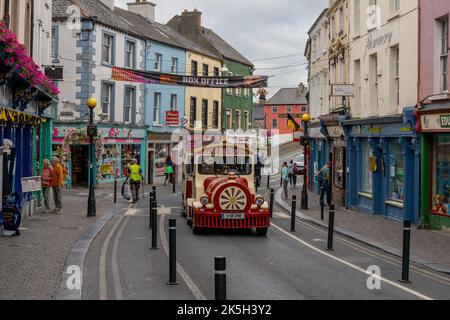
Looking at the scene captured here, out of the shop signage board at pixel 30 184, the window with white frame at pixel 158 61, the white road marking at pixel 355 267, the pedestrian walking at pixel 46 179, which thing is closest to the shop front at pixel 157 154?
the window with white frame at pixel 158 61

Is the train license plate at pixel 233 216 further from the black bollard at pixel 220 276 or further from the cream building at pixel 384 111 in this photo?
the black bollard at pixel 220 276

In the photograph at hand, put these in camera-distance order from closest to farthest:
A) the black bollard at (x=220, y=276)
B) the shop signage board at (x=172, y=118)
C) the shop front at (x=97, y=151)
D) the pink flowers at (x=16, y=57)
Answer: the black bollard at (x=220, y=276) < the pink flowers at (x=16, y=57) < the shop front at (x=97, y=151) < the shop signage board at (x=172, y=118)

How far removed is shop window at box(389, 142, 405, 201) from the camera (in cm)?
2028

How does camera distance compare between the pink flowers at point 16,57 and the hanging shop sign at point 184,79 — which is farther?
the hanging shop sign at point 184,79

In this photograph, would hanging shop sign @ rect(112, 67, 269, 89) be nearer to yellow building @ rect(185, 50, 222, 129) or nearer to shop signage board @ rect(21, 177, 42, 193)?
shop signage board @ rect(21, 177, 42, 193)

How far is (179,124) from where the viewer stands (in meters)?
44.4

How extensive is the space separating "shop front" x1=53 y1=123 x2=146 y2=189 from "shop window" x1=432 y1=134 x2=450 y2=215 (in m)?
18.2

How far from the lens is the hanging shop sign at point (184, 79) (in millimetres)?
29750

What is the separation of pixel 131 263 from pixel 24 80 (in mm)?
6870

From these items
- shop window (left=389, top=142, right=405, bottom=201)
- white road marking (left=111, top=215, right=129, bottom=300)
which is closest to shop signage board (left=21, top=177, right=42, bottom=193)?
white road marking (left=111, top=215, right=129, bottom=300)

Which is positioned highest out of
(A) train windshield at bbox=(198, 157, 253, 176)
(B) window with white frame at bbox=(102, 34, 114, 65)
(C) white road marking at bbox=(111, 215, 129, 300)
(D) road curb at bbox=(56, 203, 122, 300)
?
(B) window with white frame at bbox=(102, 34, 114, 65)

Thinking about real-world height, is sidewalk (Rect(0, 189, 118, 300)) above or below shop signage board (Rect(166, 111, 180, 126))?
below
